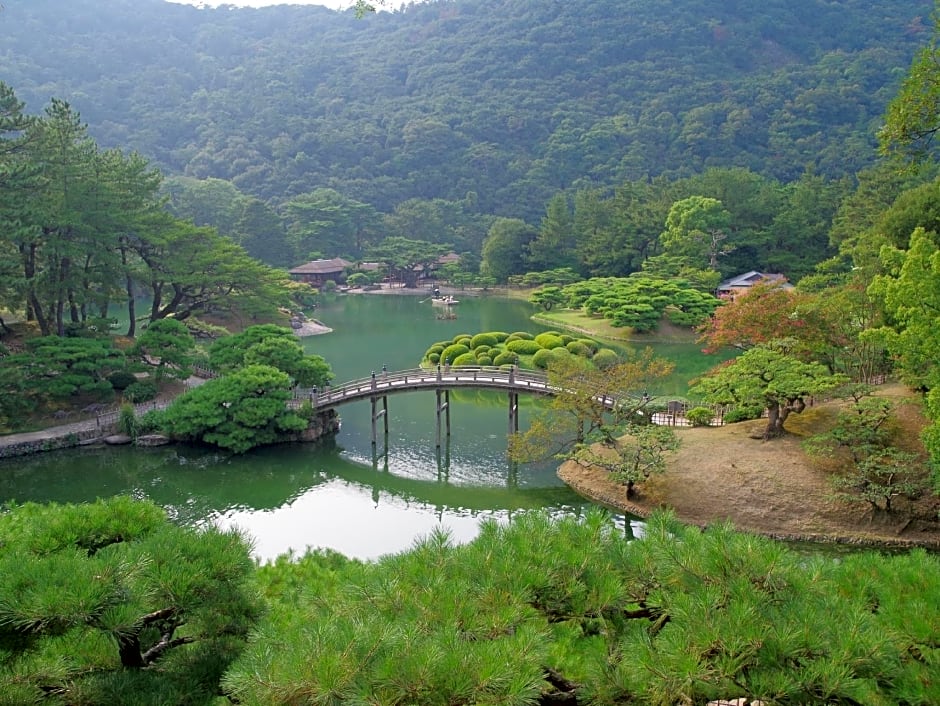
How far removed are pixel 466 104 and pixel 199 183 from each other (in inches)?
1555

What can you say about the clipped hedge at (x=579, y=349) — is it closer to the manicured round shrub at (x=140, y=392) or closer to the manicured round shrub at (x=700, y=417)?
the manicured round shrub at (x=700, y=417)

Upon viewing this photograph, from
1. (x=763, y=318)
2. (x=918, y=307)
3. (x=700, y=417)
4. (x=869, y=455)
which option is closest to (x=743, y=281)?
A: (x=763, y=318)

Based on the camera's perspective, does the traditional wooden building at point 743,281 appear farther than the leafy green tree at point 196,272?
Yes

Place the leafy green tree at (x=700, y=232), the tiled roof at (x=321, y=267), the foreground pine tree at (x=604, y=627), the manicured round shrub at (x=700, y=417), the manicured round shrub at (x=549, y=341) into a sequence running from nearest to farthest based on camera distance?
the foreground pine tree at (x=604, y=627), the manicured round shrub at (x=700, y=417), the manicured round shrub at (x=549, y=341), the leafy green tree at (x=700, y=232), the tiled roof at (x=321, y=267)

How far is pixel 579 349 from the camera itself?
28375 mm

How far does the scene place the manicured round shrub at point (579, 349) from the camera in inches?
1111

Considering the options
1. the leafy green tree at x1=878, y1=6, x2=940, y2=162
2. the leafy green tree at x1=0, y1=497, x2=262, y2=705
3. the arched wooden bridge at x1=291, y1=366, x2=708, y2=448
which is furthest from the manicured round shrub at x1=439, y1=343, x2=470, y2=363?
the leafy green tree at x1=0, y1=497, x2=262, y2=705

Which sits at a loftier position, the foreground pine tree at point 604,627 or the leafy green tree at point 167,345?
the foreground pine tree at point 604,627

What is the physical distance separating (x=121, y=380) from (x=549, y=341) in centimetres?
1514

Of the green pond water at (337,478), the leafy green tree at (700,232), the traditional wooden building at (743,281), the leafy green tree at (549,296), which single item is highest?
the leafy green tree at (700,232)

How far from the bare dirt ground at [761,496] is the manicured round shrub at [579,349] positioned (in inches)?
472

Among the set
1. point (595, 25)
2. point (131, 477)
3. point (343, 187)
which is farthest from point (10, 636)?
point (595, 25)

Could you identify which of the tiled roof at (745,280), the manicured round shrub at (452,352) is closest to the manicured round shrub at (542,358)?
the manicured round shrub at (452,352)

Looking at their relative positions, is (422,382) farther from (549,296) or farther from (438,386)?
(549,296)
